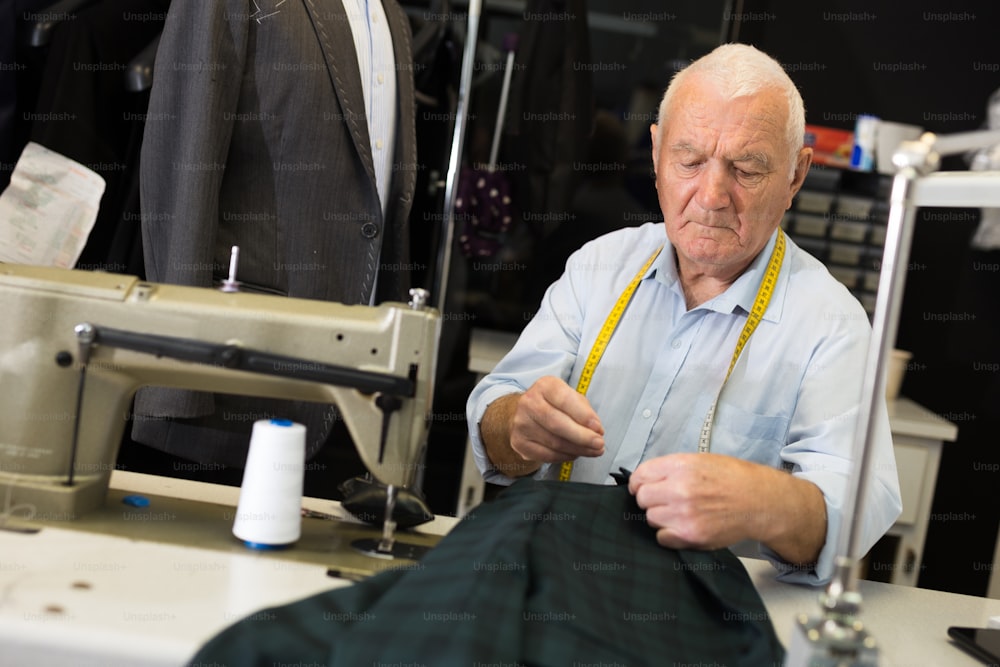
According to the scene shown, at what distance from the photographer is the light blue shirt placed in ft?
5.62

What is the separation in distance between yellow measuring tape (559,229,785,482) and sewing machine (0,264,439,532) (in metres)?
0.50

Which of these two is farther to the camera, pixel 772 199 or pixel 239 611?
pixel 772 199

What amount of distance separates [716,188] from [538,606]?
37.0 inches

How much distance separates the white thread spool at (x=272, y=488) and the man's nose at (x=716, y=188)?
2.83 feet

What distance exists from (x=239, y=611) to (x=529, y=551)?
1.14ft

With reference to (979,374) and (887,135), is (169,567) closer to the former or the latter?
(887,135)

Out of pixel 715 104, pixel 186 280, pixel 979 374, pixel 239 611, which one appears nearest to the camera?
pixel 239 611

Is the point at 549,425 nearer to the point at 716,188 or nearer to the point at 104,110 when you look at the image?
the point at 716,188

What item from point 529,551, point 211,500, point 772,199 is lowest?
point 211,500

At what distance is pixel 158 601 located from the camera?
1144 millimetres

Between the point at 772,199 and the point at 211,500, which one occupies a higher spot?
the point at 772,199

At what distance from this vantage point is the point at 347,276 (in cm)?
234

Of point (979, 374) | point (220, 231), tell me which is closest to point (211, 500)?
point (220, 231)

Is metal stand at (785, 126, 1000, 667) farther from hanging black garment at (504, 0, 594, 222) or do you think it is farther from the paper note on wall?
hanging black garment at (504, 0, 594, 222)
